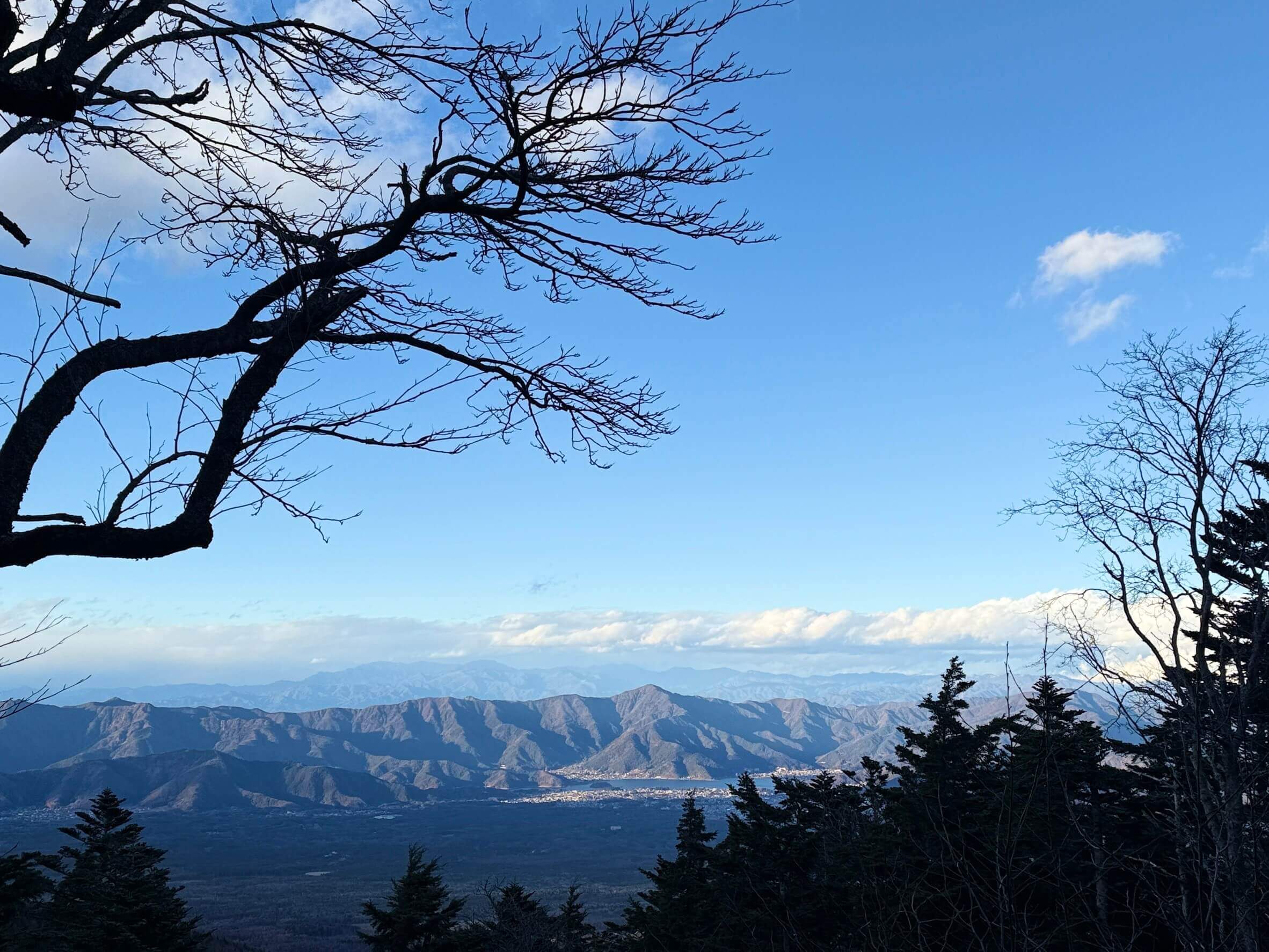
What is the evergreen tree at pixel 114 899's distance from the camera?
26312mm

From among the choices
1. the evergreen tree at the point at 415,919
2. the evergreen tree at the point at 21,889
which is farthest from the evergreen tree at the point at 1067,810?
the evergreen tree at the point at 21,889

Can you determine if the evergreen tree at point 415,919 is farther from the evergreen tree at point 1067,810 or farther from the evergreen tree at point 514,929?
the evergreen tree at point 1067,810

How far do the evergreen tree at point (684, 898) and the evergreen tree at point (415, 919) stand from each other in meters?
6.34

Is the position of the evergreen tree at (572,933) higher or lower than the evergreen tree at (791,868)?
lower

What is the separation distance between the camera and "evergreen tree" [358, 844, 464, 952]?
28656 millimetres

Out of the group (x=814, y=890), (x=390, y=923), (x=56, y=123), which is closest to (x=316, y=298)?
(x=56, y=123)

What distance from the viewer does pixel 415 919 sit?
94.5 ft

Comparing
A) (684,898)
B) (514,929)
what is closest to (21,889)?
(514,929)

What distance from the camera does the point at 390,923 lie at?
1142 inches

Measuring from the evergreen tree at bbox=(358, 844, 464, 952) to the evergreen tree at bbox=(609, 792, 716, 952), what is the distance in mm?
6340

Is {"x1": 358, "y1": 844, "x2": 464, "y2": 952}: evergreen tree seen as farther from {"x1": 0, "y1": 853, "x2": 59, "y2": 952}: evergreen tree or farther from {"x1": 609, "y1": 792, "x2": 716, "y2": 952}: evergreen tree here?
{"x1": 0, "y1": 853, "x2": 59, "y2": 952}: evergreen tree

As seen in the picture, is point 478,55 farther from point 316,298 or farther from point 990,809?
point 990,809

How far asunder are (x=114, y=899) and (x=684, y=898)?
17.7 metres

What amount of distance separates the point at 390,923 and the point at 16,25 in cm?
3077
